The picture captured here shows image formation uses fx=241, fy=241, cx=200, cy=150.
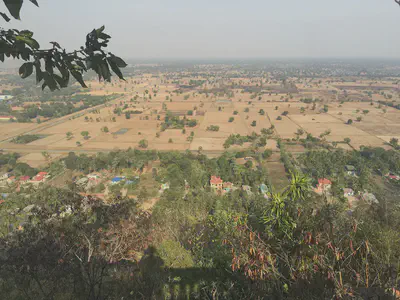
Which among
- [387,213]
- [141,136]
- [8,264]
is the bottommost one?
[141,136]

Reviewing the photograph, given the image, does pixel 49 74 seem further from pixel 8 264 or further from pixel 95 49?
pixel 8 264

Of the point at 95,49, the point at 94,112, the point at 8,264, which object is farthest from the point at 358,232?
the point at 94,112

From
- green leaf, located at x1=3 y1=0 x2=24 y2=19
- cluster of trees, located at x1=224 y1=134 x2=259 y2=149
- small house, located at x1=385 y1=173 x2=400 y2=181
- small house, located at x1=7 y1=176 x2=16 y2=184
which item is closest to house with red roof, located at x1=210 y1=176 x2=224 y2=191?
cluster of trees, located at x1=224 y1=134 x2=259 y2=149

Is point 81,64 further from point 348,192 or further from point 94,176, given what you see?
point 94,176

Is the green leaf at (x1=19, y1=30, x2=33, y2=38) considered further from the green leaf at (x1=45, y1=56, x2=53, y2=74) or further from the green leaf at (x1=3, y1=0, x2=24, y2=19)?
the green leaf at (x1=3, y1=0, x2=24, y2=19)

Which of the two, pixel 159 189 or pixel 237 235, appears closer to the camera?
pixel 237 235

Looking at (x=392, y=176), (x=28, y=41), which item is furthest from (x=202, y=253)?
(x=392, y=176)

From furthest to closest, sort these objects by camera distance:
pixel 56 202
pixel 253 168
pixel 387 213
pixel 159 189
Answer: pixel 253 168 → pixel 159 189 → pixel 387 213 → pixel 56 202

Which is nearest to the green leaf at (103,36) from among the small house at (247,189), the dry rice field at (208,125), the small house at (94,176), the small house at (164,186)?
the small house at (247,189)

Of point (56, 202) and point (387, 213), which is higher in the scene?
point (56, 202)
